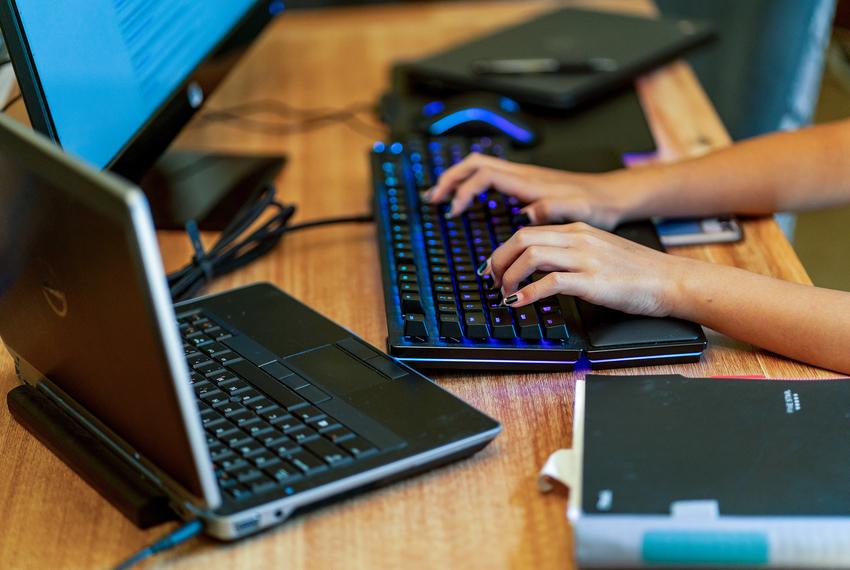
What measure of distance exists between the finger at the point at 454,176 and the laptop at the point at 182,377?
24 centimetres

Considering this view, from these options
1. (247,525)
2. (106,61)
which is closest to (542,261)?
(247,525)

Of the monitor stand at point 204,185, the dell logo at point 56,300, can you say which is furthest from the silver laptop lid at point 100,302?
the monitor stand at point 204,185

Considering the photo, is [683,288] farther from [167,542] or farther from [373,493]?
[167,542]

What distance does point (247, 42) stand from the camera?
1.30m

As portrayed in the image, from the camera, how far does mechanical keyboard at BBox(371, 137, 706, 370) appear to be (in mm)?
795

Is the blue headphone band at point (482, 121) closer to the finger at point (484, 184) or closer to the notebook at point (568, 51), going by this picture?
the notebook at point (568, 51)

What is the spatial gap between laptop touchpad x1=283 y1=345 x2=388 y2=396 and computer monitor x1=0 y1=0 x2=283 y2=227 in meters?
0.27

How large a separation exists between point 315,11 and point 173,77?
2.62 ft

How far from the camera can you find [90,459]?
70cm

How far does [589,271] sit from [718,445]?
0.19m

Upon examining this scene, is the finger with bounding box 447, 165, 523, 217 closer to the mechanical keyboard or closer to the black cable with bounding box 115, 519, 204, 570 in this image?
the mechanical keyboard

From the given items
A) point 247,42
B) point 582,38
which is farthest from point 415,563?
point 582,38

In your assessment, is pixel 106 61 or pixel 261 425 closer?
pixel 261 425

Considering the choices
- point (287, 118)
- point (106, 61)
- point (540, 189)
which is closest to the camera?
point (106, 61)
